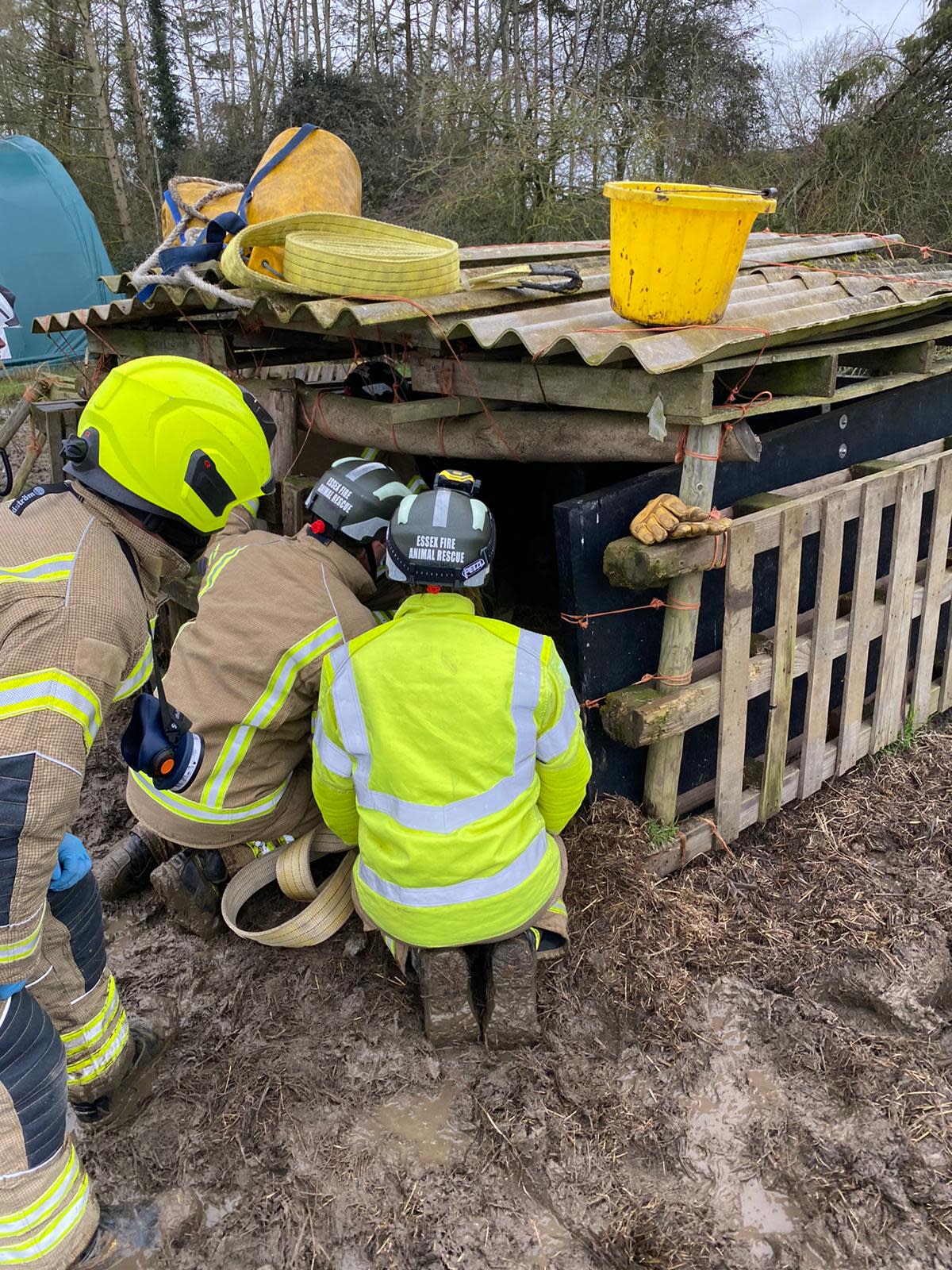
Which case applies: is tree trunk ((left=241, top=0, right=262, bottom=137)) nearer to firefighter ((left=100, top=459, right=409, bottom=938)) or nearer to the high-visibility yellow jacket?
firefighter ((left=100, top=459, right=409, bottom=938))

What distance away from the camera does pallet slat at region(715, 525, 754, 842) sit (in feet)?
11.4

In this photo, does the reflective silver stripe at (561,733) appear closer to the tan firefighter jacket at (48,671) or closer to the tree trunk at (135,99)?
the tan firefighter jacket at (48,671)

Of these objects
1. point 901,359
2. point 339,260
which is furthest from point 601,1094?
point 901,359

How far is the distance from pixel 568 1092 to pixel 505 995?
0.34 metres

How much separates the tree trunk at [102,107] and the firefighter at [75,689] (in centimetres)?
1844

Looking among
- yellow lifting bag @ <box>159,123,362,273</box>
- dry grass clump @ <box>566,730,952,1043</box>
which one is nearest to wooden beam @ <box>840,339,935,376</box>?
dry grass clump @ <box>566,730,952,1043</box>

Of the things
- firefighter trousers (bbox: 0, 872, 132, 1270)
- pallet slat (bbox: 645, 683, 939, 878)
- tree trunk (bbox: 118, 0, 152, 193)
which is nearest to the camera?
firefighter trousers (bbox: 0, 872, 132, 1270)

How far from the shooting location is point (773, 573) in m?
3.76

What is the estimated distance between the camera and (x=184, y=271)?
3.88 metres

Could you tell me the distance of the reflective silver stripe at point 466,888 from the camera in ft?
8.63

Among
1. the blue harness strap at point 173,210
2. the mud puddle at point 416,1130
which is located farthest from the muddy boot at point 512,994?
the blue harness strap at point 173,210

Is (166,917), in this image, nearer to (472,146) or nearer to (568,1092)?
(568,1092)

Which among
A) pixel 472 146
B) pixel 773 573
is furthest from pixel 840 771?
pixel 472 146

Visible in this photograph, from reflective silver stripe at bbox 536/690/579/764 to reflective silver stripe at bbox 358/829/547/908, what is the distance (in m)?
0.30
